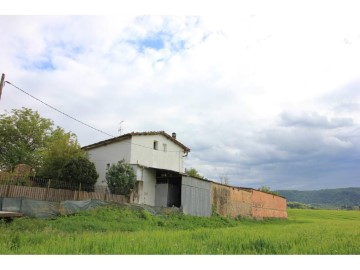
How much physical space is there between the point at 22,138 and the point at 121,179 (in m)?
18.4

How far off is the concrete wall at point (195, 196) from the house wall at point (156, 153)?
4485 mm

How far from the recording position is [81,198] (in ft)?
64.8

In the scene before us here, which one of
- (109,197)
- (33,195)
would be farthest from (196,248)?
(109,197)

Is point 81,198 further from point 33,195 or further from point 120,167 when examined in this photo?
point 120,167

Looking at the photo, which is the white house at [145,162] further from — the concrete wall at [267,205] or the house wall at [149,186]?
the concrete wall at [267,205]

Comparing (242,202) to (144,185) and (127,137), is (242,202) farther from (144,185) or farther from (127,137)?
(127,137)

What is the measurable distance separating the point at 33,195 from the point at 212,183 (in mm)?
14694

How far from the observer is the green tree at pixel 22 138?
3412 centimetres

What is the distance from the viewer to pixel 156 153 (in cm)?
2934

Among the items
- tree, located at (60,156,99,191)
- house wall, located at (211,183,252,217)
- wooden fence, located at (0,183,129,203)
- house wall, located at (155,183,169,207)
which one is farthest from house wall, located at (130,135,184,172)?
wooden fence, located at (0,183,129,203)

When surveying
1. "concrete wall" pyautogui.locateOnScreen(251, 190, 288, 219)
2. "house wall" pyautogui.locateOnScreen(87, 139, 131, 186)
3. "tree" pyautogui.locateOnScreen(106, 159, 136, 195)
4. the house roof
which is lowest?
"concrete wall" pyautogui.locateOnScreen(251, 190, 288, 219)

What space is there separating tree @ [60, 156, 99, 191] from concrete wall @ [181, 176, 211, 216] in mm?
6851

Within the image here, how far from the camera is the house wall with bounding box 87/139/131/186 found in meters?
27.0

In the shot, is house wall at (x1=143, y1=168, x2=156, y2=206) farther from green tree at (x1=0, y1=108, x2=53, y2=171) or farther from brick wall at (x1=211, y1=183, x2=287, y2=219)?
green tree at (x1=0, y1=108, x2=53, y2=171)
